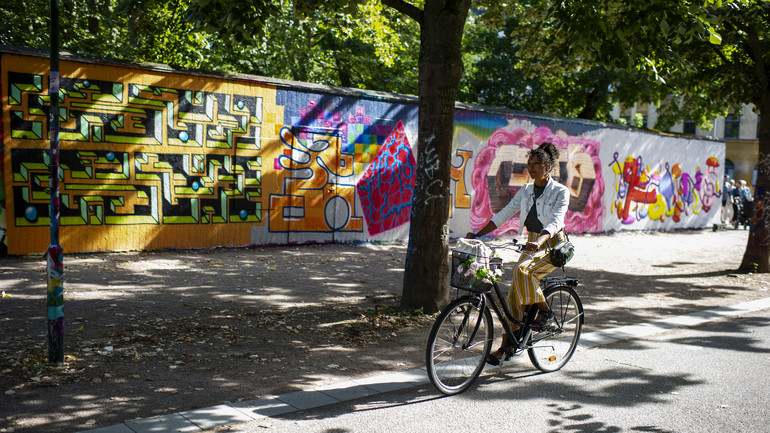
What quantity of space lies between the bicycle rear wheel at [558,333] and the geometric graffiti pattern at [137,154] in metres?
7.36

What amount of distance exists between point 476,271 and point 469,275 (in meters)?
0.07

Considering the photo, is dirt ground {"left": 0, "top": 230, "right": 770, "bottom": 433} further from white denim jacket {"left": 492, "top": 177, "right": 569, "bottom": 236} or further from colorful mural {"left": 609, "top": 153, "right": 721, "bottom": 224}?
colorful mural {"left": 609, "top": 153, "right": 721, "bottom": 224}

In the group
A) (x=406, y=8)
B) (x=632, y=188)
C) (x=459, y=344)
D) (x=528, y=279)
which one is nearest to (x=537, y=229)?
(x=528, y=279)

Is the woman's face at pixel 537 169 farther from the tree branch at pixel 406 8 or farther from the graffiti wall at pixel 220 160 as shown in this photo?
the graffiti wall at pixel 220 160

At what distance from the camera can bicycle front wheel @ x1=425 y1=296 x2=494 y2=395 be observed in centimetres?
444

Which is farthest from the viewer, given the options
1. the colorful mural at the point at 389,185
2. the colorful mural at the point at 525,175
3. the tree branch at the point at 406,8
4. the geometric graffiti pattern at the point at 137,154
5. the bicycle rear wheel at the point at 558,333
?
the colorful mural at the point at 525,175

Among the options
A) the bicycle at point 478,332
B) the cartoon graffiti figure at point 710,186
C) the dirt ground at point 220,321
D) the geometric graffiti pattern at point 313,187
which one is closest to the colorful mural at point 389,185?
the geometric graffiti pattern at point 313,187

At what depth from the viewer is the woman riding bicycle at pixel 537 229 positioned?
4.89m

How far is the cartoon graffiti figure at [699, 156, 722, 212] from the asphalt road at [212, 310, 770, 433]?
17.8 m

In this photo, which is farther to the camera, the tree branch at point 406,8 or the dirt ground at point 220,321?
the tree branch at point 406,8

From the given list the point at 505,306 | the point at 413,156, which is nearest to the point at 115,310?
the point at 505,306

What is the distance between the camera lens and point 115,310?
661cm

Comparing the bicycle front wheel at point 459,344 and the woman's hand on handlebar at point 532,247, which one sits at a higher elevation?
the woman's hand on handlebar at point 532,247

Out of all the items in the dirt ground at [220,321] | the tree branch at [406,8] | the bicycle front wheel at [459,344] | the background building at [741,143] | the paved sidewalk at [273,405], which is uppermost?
the background building at [741,143]
